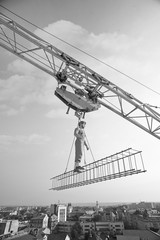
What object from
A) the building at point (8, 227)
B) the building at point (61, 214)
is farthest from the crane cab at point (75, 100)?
the building at point (61, 214)

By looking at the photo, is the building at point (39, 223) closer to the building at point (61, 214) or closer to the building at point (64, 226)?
the building at point (64, 226)

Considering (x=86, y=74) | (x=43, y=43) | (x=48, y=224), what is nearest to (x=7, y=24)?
(x=43, y=43)

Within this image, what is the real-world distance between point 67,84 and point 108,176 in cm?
518

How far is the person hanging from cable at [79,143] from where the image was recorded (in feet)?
21.9

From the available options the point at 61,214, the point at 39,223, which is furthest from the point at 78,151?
the point at 61,214

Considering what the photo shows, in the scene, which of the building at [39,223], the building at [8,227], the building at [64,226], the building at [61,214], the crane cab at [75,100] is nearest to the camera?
the crane cab at [75,100]

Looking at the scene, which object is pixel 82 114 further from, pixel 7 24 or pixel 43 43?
pixel 7 24

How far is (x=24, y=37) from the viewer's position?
7492 millimetres

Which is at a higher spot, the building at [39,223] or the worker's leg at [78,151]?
the worker's leg at [78,151]

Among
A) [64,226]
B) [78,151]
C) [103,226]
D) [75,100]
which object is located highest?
[75,100]

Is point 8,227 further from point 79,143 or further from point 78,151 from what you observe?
point 79,143

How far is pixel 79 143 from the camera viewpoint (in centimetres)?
704

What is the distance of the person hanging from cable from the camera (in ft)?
21.9

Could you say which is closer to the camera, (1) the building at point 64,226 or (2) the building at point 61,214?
(1) the building at point 64,226
